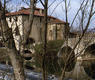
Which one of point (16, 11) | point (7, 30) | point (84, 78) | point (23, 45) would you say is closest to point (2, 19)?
point (7, 30)

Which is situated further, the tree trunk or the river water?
the river water

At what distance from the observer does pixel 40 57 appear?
1225 mm

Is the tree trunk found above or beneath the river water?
above

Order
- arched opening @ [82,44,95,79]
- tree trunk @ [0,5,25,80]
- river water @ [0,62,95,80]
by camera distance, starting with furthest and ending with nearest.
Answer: river water @ [0,62,95,80] → arched opening @ [82,44,95,79] → tree trunk @ [0,5,25,80]

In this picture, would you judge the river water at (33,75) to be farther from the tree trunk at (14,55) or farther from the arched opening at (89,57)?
the tree trunk at (14,55)

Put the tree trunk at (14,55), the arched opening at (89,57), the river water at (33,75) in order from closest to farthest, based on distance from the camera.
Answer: the tree trunk at (14,55), the arched opening at (89,57), the river water at (33,75)

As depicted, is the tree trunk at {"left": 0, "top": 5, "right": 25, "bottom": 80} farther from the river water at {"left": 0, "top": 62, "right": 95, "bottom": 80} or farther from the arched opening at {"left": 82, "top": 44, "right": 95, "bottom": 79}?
the river water at {"left": 0, "top": 62, "right": 95, "bottom": 80}

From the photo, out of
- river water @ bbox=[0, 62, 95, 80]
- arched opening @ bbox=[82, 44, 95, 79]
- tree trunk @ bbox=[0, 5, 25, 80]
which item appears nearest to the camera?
tree trunk @ bbox=[0, 5, 25, 80]

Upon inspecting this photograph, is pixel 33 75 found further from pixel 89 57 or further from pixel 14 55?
pixel 14 55

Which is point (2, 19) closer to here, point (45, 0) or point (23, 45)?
point (23, 45)

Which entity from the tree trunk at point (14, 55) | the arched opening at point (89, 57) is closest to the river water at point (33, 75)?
the arched opening at point (89, 57)

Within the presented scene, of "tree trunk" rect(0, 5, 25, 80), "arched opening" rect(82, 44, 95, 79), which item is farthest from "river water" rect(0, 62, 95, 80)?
"tree trunk" rect(0, 5, 25, 80)

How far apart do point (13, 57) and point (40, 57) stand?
20 centimetres

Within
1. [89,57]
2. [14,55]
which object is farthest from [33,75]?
[14,55]
